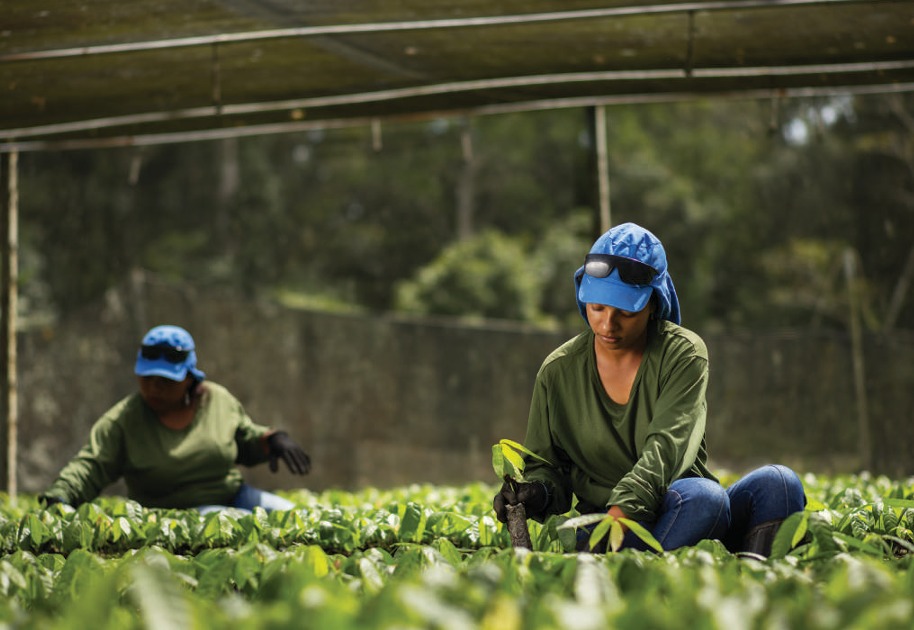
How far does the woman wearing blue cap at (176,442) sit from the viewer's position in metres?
4.64

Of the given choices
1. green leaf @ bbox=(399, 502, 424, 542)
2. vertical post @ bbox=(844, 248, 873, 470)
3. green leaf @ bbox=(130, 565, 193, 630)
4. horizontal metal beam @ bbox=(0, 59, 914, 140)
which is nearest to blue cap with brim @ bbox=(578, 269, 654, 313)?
green leaf @ bbox=(399, 502, 424, 542)

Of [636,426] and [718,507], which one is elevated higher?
[636,426]

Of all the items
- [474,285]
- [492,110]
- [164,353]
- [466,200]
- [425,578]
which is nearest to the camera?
[425,578]

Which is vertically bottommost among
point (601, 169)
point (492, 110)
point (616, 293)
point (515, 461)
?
point (515, 461)

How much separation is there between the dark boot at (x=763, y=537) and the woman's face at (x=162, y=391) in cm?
268

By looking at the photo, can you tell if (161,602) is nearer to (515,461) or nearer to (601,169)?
(515,461)

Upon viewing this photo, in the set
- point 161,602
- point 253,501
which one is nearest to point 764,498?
point 161,602

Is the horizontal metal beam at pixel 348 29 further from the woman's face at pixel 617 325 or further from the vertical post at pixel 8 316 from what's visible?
the woman's face at pixel 617 325

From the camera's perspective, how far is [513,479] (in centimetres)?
291

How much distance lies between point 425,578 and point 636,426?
1363 millimetres

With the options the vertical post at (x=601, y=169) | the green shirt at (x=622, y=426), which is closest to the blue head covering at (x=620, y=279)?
the green shirt at (x=622, y=426)

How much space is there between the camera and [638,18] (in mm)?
5016

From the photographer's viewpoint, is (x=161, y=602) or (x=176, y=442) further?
(x=176, y=442)

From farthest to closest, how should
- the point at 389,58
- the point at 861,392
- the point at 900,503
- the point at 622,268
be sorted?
the point at 861,392, the point at 389,58, the point at 900,503, the point at 622,268
